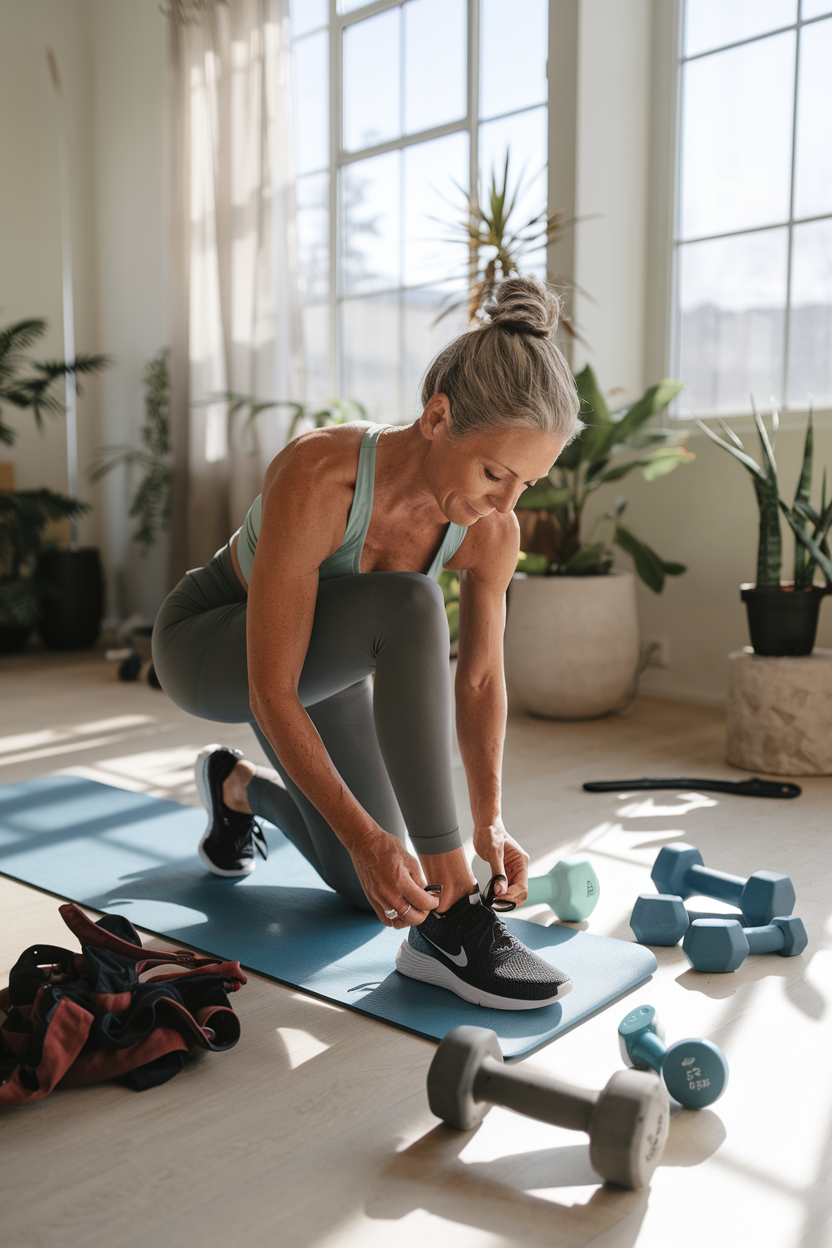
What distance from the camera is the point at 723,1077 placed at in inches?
Answer: 41.6

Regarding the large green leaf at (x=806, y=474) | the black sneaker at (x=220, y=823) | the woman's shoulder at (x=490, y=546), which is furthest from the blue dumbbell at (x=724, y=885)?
the large green leaf at (x=806, y=474)

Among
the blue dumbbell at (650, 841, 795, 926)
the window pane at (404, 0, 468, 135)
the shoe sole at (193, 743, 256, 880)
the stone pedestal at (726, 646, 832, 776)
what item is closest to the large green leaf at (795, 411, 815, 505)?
the stone pedestal at (726, 646, 832, 776)

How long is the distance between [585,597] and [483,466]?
5.88 ft

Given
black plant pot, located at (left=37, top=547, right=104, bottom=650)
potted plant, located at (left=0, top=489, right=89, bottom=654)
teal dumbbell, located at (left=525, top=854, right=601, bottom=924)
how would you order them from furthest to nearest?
black plant pot, located at (left=37, top=547, right=104, bottom=650), potted plant, located at (left=0, top=489, right=89, bottom=654), teal dumbbell, located at (left=525, top=854, right=601, bottom=924)

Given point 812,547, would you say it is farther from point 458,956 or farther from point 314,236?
point 314,236

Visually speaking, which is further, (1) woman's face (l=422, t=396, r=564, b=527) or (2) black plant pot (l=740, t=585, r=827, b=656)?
(2) black plant pot (l=740, t=585, r=827, b=656)

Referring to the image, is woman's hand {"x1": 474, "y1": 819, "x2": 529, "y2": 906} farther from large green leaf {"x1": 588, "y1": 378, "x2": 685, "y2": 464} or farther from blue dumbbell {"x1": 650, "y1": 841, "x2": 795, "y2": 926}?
large green leaf {"x1": 588, "y1": 378, "x2": 685, "y2": 464}

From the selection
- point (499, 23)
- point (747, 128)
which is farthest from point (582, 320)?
point (499, 23)

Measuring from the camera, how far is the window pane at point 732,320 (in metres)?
3.11

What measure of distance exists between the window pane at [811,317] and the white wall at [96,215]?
2945 mm

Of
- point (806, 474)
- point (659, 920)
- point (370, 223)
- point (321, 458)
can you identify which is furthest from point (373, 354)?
point (659, 920)

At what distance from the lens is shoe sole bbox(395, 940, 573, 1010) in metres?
1.27

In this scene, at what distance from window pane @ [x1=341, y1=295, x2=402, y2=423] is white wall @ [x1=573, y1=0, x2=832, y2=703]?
1.06 meters

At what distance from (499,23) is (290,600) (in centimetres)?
317
